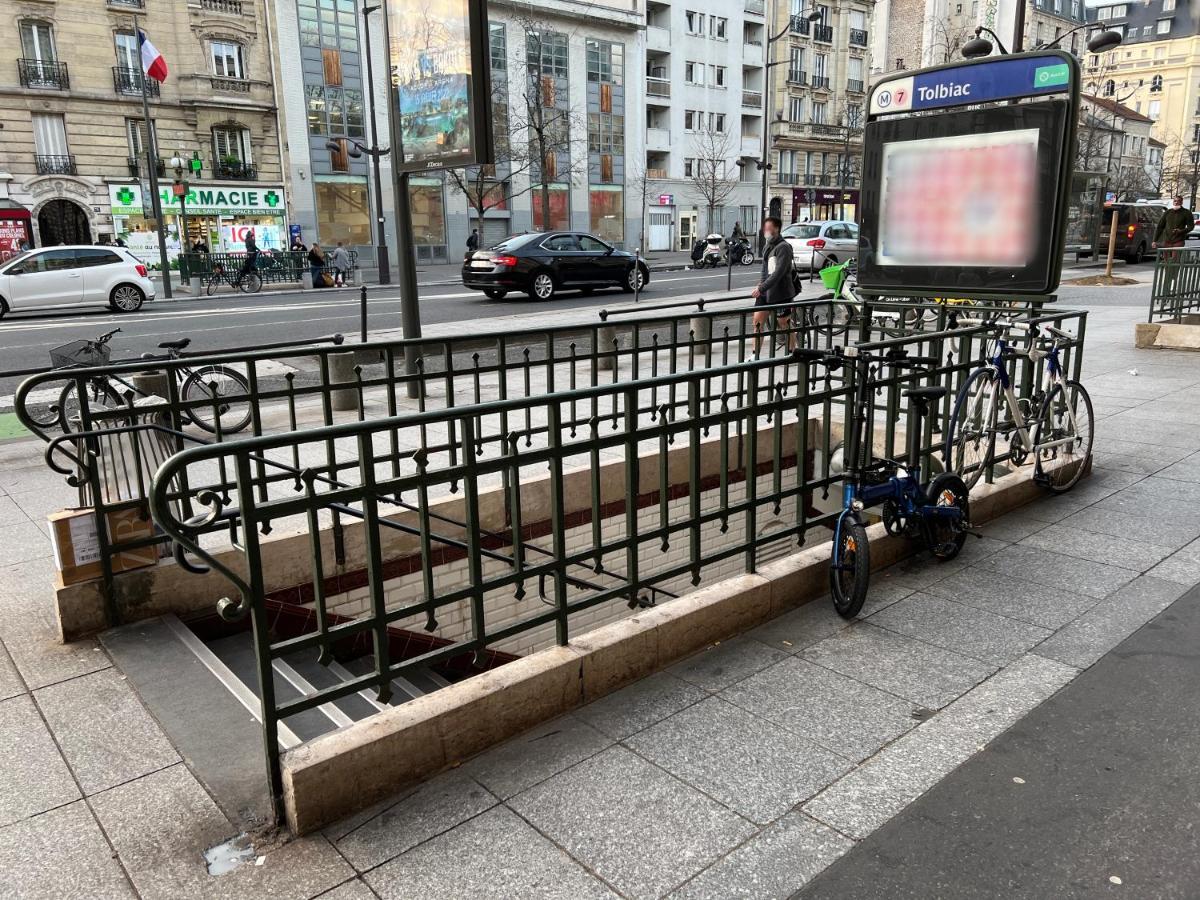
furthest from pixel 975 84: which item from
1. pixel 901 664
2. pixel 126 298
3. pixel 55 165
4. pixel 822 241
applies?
pixel 55 165

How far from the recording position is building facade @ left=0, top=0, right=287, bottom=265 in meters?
Answer: 35.1

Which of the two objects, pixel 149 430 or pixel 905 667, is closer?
pixel 905 667

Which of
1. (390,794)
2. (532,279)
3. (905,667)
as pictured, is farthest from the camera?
(532,279)

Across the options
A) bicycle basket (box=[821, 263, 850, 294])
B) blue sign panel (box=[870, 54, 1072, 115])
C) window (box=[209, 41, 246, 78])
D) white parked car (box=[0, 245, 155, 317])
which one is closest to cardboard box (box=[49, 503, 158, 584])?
blue sign panel (box=[870, 54, 1072, 115])

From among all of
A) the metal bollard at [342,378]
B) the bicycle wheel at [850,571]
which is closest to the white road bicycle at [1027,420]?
the bicycle wheel at [850,571]

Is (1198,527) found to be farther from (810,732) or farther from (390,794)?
(390,794)

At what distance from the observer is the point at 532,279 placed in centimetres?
2198

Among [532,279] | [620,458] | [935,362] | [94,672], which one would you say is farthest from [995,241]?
[532,279]

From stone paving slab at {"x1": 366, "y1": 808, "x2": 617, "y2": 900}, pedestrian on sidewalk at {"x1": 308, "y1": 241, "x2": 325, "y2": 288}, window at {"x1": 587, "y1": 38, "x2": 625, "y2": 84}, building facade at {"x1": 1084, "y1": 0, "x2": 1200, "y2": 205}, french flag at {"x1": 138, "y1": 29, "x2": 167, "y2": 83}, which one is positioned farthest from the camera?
building facade at {"x1": 1084, "y1": 0, "x2": 1200, "y2": 205}

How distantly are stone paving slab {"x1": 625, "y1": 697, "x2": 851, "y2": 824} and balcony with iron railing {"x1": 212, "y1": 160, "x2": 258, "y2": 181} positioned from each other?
4109 cm

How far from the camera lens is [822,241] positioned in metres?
28.2

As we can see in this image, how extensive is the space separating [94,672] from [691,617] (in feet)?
8.64

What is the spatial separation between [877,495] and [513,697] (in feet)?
7.46

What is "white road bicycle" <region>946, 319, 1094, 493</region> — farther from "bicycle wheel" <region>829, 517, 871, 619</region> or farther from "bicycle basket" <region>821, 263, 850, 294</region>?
"bicycle basket" <region>821, 263, 850, 294</region>
